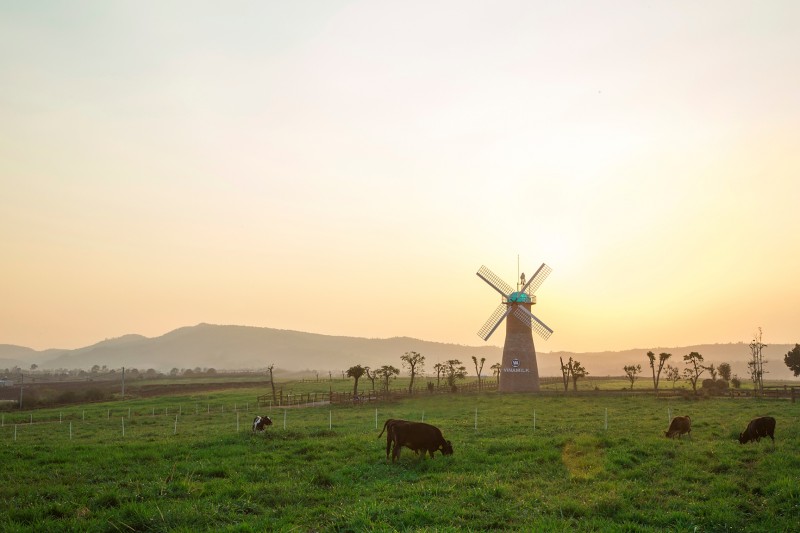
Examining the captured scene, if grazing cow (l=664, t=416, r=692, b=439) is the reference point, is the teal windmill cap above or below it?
above

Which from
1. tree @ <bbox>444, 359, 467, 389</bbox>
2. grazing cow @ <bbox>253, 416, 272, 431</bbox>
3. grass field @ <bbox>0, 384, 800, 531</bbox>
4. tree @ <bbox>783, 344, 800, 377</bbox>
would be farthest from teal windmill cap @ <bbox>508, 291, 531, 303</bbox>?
tree @ <bbox>783, 344, 800, 377</bbox>

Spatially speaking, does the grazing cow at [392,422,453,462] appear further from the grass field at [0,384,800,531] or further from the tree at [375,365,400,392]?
the tree at [375,365,400,392]

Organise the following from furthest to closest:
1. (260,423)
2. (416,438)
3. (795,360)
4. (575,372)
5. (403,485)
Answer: (795,360)
(575,372)
(260,423)
(416,438)
(403,485)

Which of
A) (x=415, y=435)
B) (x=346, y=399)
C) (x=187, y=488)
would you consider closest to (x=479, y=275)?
(x=346, y=399)

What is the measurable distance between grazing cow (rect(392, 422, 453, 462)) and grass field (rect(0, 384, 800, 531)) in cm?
73

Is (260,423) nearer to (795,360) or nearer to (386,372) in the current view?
(386,372)

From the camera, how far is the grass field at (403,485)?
1154 centimetres

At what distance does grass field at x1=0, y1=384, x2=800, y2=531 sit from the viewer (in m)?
11.5

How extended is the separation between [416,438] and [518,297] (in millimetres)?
56296

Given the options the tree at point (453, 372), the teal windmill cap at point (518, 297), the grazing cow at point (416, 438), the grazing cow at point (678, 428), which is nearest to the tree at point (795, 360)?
the teal windmill cap at point (518, 297)

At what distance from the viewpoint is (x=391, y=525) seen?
11.0m

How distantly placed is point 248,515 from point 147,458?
1031 centimetres

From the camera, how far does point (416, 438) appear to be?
18641 millimetres

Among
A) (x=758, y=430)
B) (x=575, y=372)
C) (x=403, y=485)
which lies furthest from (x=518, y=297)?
(x=403, y=485)
